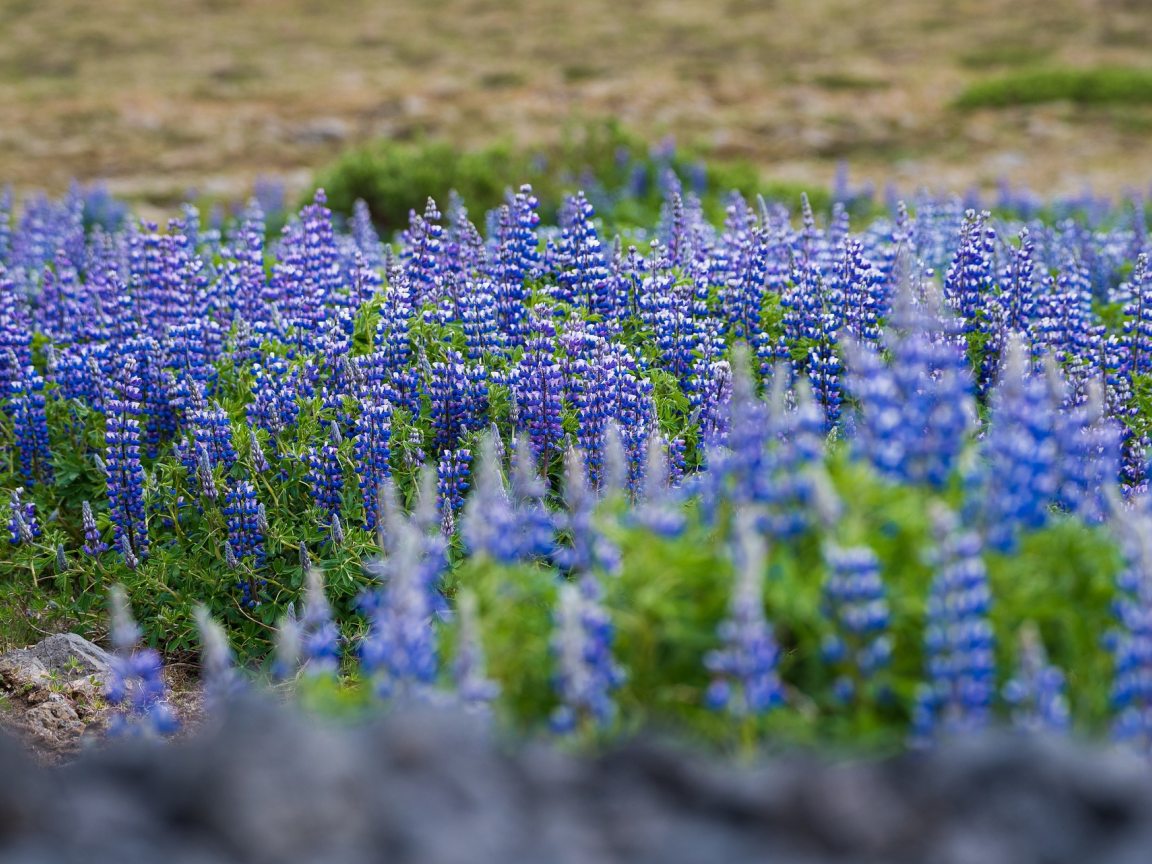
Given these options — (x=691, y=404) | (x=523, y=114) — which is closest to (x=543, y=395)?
(x=691, y=404)

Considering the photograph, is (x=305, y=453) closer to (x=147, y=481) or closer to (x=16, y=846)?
(x=147, y=481)

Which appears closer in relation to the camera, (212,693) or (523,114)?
(212,693)

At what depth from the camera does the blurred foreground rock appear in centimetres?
206

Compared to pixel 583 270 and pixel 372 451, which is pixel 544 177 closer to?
pixel 583 270

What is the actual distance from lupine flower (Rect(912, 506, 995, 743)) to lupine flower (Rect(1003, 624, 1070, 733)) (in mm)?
64

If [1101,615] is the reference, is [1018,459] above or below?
above

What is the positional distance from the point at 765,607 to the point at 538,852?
2.47 feet

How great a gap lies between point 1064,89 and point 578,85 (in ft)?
29.0

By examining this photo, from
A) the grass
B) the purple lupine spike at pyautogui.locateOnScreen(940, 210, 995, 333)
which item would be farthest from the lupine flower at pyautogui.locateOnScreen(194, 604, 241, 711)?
the grass

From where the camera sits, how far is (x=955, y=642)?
2324 mm

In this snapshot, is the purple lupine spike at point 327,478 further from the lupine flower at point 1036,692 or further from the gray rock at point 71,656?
the lupine flower at point 1036,692

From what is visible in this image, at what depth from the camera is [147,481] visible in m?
4.87

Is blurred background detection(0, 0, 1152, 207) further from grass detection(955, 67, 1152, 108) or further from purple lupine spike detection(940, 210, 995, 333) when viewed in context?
purple lupine spike detection(940, 210, 995, 333)

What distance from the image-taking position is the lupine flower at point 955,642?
2328mm
